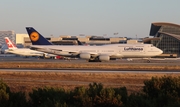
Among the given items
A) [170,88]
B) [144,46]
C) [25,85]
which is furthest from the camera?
[144,46]

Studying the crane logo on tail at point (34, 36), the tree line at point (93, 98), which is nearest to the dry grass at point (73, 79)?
the tree line at point (93, 98)

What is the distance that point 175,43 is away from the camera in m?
110

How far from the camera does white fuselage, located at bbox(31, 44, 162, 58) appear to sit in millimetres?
66062

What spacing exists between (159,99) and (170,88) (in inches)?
75.8

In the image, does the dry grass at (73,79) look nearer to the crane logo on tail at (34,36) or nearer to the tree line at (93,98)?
the tree line at (93,98)

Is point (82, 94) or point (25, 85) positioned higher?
point (82, 94)

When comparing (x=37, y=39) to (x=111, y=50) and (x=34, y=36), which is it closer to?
(x=34, y=36)

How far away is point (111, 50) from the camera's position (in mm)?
67000

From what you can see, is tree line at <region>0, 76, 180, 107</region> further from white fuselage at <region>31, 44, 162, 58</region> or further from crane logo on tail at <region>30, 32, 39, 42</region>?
crane logo on tail at <region>30, 32, 39, 42</region>

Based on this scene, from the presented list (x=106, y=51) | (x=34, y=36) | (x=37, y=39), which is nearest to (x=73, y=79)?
(x=106, y=51)

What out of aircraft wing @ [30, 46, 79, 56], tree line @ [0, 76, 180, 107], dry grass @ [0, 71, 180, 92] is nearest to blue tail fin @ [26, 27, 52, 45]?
aircraft wing @ [30, 46, 79, 56]

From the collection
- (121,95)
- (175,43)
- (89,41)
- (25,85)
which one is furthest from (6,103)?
(89,41)

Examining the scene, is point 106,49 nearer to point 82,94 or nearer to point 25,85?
point 25,85

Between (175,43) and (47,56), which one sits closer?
(47,56)
